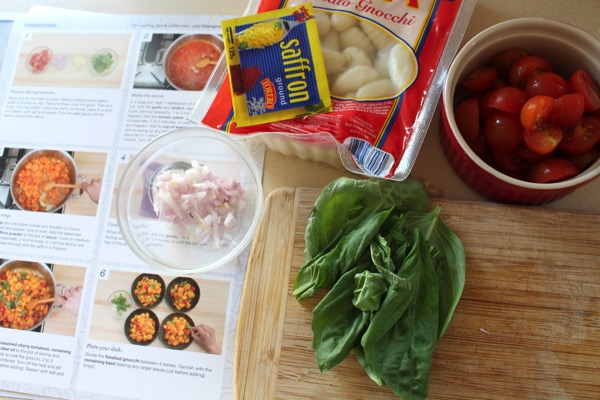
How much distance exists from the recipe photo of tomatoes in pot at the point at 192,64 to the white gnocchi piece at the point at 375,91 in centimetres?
30

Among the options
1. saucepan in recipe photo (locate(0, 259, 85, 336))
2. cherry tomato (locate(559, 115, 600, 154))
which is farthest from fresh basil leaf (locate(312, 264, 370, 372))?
saucepan in recipe photo (locate(0, 259, 85, 336))

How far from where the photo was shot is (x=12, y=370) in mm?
783

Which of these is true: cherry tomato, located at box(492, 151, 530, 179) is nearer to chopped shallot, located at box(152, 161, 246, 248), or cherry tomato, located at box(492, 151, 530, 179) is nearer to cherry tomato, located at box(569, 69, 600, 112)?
cherry tomato, located at box(569, 69, 600, 112)

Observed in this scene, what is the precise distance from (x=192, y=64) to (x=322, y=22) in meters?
0.26

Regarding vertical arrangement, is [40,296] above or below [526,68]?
below

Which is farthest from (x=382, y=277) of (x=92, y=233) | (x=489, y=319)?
(x=92, y=233)

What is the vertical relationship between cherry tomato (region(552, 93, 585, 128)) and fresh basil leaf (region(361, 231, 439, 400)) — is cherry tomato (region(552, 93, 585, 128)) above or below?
above

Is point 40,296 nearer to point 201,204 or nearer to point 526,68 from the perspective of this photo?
point 201,204

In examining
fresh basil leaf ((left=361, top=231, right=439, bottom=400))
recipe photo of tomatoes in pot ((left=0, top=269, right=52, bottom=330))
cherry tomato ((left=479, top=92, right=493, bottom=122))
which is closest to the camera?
fresh basil leaf ((left=361, top=231, right=439, bottom=400))

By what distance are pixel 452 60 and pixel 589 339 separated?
0.44 metres

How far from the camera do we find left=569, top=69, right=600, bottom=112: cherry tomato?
0.66 m

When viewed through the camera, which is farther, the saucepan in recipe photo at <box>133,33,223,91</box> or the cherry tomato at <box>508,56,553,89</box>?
the saucepan in recipe photo at <box>133,33,223,91</box>

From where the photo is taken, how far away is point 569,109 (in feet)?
2.08

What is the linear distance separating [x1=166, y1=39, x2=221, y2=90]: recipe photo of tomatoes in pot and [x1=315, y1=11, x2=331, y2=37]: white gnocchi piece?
0.70 ft
